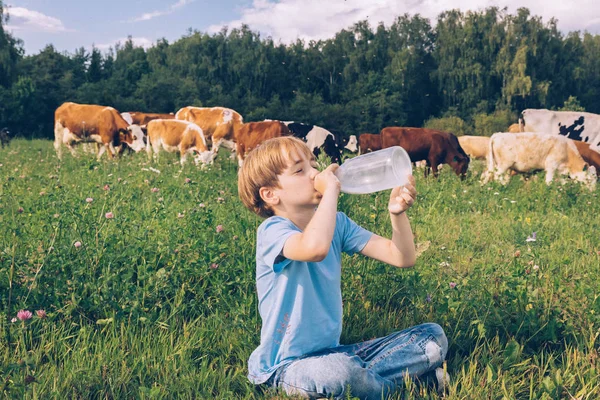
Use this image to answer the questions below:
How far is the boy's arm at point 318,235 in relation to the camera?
2090 millimetres

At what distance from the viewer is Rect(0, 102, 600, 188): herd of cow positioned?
985cm

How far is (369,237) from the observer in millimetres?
2592

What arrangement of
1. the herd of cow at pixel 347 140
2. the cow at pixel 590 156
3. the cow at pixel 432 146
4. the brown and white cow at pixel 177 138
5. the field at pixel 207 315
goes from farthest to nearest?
1. the brown and white cow at pixel 177 138
2. the cow at pixel 432 146
3. the cow at pixel 590 156
4. the herd of cow at pixel 347 140
5. the field at pixel 207 315

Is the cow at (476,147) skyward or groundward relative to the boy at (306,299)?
groundward

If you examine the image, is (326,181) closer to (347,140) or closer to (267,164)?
(267,164)

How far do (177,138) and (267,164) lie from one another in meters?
10.8

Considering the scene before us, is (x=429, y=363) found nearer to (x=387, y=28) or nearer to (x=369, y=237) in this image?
(x=369, y=237)

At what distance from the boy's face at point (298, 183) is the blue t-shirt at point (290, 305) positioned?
10 cm

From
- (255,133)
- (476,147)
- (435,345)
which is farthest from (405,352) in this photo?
(476,147)

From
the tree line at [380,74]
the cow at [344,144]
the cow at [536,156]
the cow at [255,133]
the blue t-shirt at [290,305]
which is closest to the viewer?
the blue t-shirt at [290,305]

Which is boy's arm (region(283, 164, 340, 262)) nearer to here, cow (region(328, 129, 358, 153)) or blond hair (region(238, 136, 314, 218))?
blond hair (region(238, 136, 314, 218))

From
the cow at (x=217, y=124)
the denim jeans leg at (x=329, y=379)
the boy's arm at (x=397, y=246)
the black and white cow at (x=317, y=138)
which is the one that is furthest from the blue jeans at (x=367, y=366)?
the cow at (x=217, y=124)

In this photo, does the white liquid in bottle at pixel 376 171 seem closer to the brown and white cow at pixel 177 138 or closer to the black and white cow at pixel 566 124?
the brown and white cow at pixel 177 138

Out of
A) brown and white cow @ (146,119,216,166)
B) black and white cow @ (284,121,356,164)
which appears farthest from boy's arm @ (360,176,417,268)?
black and white cow @ (284,121,356,164)
